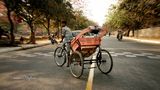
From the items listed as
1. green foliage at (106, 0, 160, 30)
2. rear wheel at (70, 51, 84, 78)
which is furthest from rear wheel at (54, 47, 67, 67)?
green foliage at (106, 0, 160, 30)

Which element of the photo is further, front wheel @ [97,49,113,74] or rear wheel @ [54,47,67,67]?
rear wheel @ [54,47,67,67]

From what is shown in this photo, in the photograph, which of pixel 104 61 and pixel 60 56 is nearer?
pixel 104 61

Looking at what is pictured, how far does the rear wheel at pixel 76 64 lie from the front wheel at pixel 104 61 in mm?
808

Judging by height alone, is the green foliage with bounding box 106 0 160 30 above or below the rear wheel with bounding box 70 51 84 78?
above

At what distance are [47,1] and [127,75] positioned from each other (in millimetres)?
25966

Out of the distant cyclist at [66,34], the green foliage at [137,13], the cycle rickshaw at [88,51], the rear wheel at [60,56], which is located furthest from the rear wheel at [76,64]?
the green foliage at [137,13]

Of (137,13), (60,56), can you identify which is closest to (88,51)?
(60,56)

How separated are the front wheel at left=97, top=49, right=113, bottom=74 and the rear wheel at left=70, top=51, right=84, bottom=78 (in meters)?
0.81

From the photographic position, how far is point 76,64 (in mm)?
10305

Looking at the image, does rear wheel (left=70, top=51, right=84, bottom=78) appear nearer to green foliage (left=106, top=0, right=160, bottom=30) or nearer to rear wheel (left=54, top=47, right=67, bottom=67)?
rear wheel (left=54, top=47, right=67, bottom=67)

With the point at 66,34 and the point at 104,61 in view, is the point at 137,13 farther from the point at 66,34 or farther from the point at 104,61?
the point at 104,61

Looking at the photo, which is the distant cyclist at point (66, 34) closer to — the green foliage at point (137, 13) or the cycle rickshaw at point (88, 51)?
the cycle rickshaw at point (88, 51)

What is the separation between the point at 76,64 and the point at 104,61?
969 millimetres

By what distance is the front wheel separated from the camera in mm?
10448
